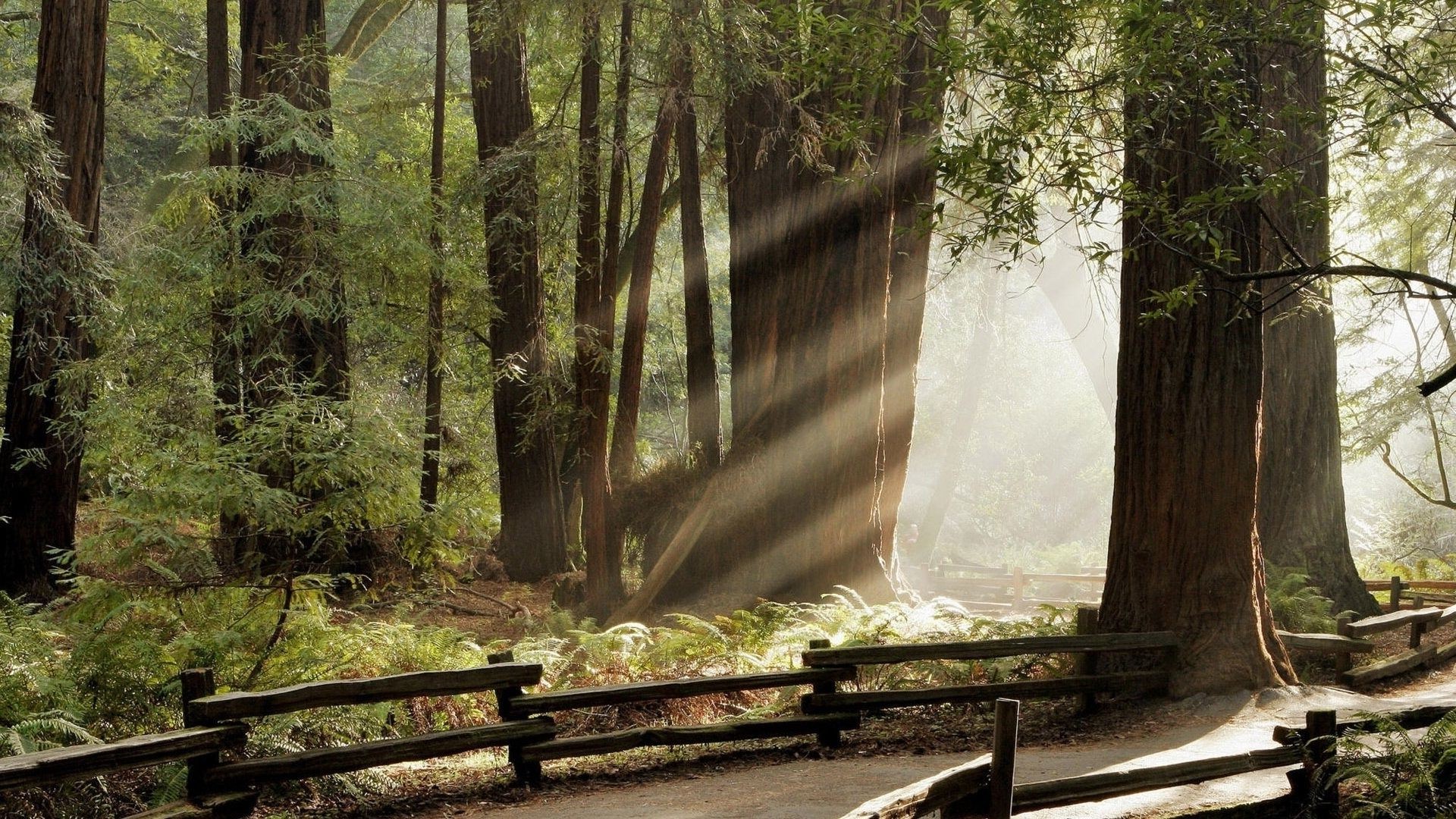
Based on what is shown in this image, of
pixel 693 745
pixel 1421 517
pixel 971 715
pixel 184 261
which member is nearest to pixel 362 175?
pixel 184 261

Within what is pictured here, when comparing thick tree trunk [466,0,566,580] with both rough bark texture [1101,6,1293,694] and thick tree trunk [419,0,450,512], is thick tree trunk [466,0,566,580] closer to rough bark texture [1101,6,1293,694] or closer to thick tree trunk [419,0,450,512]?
thick tree trunk [419,0,450,512]

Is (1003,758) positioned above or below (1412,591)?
above

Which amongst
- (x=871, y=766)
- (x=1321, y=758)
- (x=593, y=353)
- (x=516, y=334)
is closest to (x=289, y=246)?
(x=593, y=353)

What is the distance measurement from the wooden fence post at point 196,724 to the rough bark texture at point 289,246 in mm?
4544

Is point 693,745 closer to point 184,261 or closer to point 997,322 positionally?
point 184,261

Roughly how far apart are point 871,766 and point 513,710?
2599 millimetres

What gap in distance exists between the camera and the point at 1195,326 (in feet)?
33.7

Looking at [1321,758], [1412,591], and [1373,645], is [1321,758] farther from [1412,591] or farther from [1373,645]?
[1412,591]

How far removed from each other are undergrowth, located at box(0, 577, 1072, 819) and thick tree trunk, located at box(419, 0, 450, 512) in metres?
4.02

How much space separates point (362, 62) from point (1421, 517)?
34.5 m

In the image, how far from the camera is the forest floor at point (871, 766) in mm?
7551

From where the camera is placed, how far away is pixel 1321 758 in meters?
7.66

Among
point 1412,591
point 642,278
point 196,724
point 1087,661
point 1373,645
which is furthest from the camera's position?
point 1412,591

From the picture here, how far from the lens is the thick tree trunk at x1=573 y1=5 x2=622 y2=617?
14508 mm
